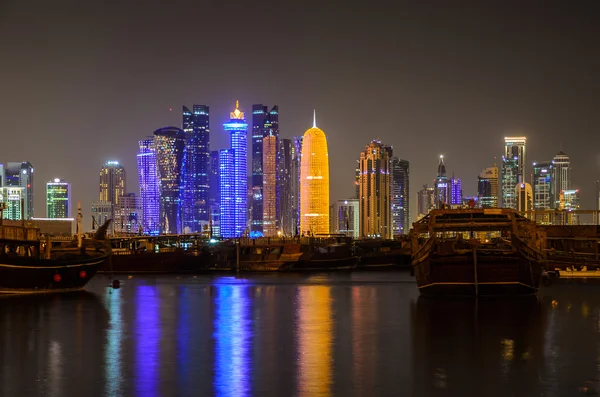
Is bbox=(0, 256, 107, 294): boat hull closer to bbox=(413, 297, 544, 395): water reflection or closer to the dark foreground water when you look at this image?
the dark foreground water

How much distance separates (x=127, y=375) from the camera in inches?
1056

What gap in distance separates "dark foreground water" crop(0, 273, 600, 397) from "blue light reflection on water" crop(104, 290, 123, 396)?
0.18 ft

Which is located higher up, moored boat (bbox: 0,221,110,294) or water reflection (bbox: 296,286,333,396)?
moored boat (bbox: 0,221,110,294)

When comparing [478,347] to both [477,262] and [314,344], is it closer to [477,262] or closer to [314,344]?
[314,344]

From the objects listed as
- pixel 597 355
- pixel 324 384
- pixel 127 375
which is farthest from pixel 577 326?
pixel 127 375

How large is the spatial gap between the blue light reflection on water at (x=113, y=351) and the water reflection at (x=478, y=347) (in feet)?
30.1

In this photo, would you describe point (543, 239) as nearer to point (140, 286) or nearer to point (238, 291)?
point (238, 291)

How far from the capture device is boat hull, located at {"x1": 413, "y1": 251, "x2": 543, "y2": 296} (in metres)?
48.6

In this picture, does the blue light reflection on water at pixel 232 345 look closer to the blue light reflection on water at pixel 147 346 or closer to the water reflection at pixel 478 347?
the blue light reflection on water at pixel 147 346

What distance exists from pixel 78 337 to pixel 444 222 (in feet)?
78.8

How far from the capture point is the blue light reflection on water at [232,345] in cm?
2532

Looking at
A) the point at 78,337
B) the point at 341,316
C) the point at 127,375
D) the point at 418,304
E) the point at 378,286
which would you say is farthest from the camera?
the point at 378,286

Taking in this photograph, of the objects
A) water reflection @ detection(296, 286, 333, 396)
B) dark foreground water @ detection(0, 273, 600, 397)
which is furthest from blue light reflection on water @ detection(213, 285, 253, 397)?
water reflection @ detection(296, 286, 333, 396)

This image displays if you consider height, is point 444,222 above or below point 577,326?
above
